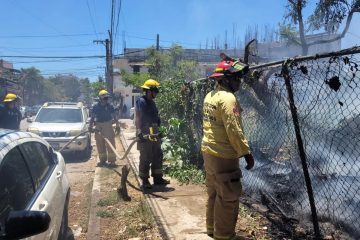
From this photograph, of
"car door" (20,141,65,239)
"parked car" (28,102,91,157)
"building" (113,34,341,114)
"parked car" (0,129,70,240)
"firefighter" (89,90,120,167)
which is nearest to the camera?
"parked car" (0,129,70,240)

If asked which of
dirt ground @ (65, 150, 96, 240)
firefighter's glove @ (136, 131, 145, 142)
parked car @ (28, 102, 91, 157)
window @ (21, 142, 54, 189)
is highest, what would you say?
window @ (21, 142, 54, 189)

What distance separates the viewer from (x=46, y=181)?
381cm

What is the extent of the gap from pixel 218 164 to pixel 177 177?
3696 millimetres

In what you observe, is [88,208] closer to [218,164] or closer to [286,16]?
[218,164]

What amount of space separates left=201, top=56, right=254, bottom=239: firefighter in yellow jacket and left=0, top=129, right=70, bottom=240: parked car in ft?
5.21

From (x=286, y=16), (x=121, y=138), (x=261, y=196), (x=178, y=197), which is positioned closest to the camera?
(x=261, y=196)

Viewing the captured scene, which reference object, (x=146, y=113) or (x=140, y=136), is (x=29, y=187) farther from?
(x=146, y=113)

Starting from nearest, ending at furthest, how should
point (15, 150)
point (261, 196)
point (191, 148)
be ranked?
point (15, 150)
point (261, 196)
point (191, 148)

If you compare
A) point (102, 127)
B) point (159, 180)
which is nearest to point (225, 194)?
point (159, 180)

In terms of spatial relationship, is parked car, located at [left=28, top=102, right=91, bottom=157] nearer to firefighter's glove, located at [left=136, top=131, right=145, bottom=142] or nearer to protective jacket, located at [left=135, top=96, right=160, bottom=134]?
protective jacket, located at [left=135, top=96, right=160, bottom=134]

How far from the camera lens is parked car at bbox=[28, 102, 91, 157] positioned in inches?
423

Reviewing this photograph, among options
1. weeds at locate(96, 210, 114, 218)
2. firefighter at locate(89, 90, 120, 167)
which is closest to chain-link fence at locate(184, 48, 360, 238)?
weeds at locate(96, 210, 114, 218)

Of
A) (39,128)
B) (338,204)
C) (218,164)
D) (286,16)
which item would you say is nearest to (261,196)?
(338,204)

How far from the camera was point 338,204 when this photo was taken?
4395mm
